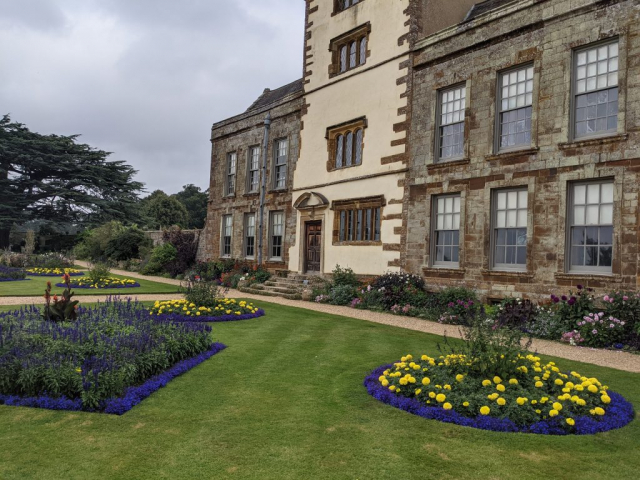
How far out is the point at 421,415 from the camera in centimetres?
515

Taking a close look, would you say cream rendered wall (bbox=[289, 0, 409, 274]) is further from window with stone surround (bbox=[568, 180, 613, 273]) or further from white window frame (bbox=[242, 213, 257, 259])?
window with stone surround (bbox=[568, 180, 613, 273])

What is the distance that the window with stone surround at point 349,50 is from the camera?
18.0m

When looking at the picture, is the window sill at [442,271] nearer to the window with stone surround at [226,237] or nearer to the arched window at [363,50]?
the arched window at [363,50]

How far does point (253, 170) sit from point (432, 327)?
14.0 metres

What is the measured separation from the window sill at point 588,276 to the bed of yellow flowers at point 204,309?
731cm

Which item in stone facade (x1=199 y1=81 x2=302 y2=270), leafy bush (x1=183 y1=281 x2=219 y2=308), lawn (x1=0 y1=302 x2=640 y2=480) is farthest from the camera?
stone facade (x1=199 y1=81 x2=302 y2=270)

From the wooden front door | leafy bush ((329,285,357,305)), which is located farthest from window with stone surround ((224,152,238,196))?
leafy bush ((329,285,357,305))

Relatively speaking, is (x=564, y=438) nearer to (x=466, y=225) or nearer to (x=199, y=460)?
(x=199, y=460)

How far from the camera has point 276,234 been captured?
2195cm

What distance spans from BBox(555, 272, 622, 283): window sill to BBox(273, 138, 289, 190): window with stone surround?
12571mm

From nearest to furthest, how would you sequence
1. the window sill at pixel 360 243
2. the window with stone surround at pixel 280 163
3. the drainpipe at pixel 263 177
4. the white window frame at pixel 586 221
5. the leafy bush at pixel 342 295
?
the white window frame at pixel 586 221, the leafy bush at pixel 342 295, the window sill at pixel 360 243, the window with stone surround at pixel 280 163, the drainpipe at pixel 263 177

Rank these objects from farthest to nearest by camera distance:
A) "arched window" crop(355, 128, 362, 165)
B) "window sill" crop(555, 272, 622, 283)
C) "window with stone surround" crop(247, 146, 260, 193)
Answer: "window with stone surround" crop(247, 146, 260, 193) → "arched window" crop(355, 128, 362, 165) → "window sill" crop(555, 272, 622, 283)

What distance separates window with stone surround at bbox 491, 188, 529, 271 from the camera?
42.1 feet

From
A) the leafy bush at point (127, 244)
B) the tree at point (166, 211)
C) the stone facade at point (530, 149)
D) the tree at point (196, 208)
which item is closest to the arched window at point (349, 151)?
the stone facade at point (530, 149)
